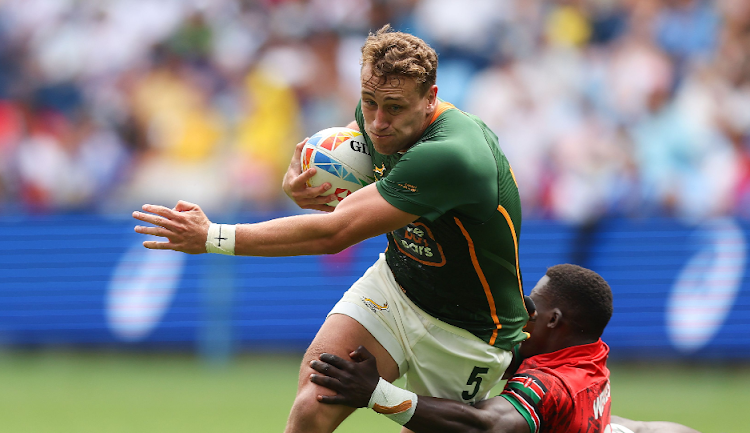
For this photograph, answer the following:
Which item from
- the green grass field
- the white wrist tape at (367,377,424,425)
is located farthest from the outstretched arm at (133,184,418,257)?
the green grass field

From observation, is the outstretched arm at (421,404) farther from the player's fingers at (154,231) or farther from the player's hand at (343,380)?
the player's fingers at (154,231)

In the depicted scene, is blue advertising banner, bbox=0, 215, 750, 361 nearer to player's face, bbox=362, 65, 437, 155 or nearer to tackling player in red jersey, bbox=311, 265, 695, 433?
tackling player in red jersey, bbox=311, 265, 695, 433

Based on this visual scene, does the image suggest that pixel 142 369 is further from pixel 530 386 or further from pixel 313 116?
pixel 530 386

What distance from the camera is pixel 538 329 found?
4.83 meters

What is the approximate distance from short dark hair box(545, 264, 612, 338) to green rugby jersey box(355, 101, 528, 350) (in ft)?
1.31

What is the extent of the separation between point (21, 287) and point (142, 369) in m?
1.54

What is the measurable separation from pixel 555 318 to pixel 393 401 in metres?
1.18

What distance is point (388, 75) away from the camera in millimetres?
3840

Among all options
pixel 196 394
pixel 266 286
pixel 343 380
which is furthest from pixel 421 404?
pixel 266 286

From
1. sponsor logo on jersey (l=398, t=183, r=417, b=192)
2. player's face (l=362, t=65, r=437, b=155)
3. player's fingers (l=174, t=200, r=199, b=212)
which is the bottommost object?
player's fingers (l=174, t=200, r=199, b=212)

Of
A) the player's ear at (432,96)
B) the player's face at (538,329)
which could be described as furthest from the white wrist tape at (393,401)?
the player's ear at (432,96)

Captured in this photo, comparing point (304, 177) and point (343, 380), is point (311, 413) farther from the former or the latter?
point (304, 177)

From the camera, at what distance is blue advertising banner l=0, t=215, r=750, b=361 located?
8414 millimetres

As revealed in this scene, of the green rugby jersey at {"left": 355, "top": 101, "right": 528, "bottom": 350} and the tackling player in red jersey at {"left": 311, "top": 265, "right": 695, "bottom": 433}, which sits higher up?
the green rugby jersey at {"left": 355, "top": 101, "right": 528, "bottom": 350}
